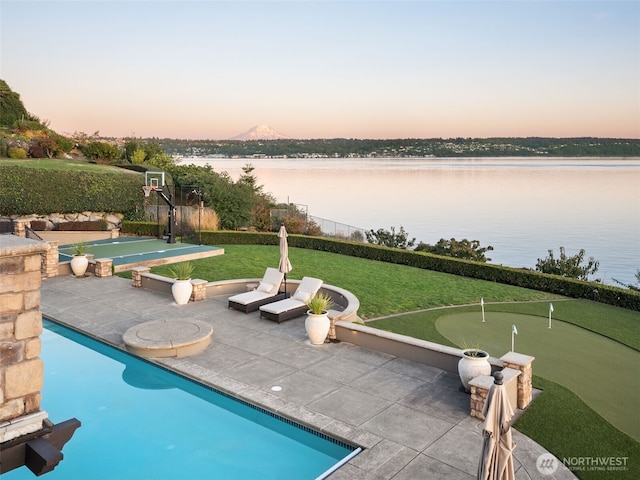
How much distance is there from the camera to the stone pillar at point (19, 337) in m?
4.00

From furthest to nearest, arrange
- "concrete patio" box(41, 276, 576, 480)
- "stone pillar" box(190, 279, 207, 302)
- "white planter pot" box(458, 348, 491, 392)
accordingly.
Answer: "stone pillar" box(190, 279, 207, 302) < "white planter pot" box(458, 348, 491, 392) < "concrete patio" box(41, 276, 576, 480)

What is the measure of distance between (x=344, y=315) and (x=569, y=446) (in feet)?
17.6

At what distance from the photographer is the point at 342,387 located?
847 centimetres

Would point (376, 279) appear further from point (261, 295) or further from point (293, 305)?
point (293, 305)

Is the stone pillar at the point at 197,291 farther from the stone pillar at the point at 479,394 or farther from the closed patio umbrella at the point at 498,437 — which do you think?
the closed patio umbrella at the point at 498,437

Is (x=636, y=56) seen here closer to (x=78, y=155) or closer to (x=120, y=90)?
(x=120, y=90)

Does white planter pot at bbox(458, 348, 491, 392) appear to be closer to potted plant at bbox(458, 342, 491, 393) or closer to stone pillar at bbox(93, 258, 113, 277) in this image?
potted plant at bbox(458, 342, 491, 393)

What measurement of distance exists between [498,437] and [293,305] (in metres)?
7.86

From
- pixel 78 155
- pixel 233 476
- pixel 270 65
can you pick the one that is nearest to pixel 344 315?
pixel 233 476

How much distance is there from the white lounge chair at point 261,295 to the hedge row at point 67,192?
17.5 m

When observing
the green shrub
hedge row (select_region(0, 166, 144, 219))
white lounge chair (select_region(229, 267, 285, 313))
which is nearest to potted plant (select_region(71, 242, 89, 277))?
white lounge chair (select_region(229, 267, 285, 313))

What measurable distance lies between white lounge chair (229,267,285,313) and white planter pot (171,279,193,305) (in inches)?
48.2

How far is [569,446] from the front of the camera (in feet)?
22.4

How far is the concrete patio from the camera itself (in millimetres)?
6363
